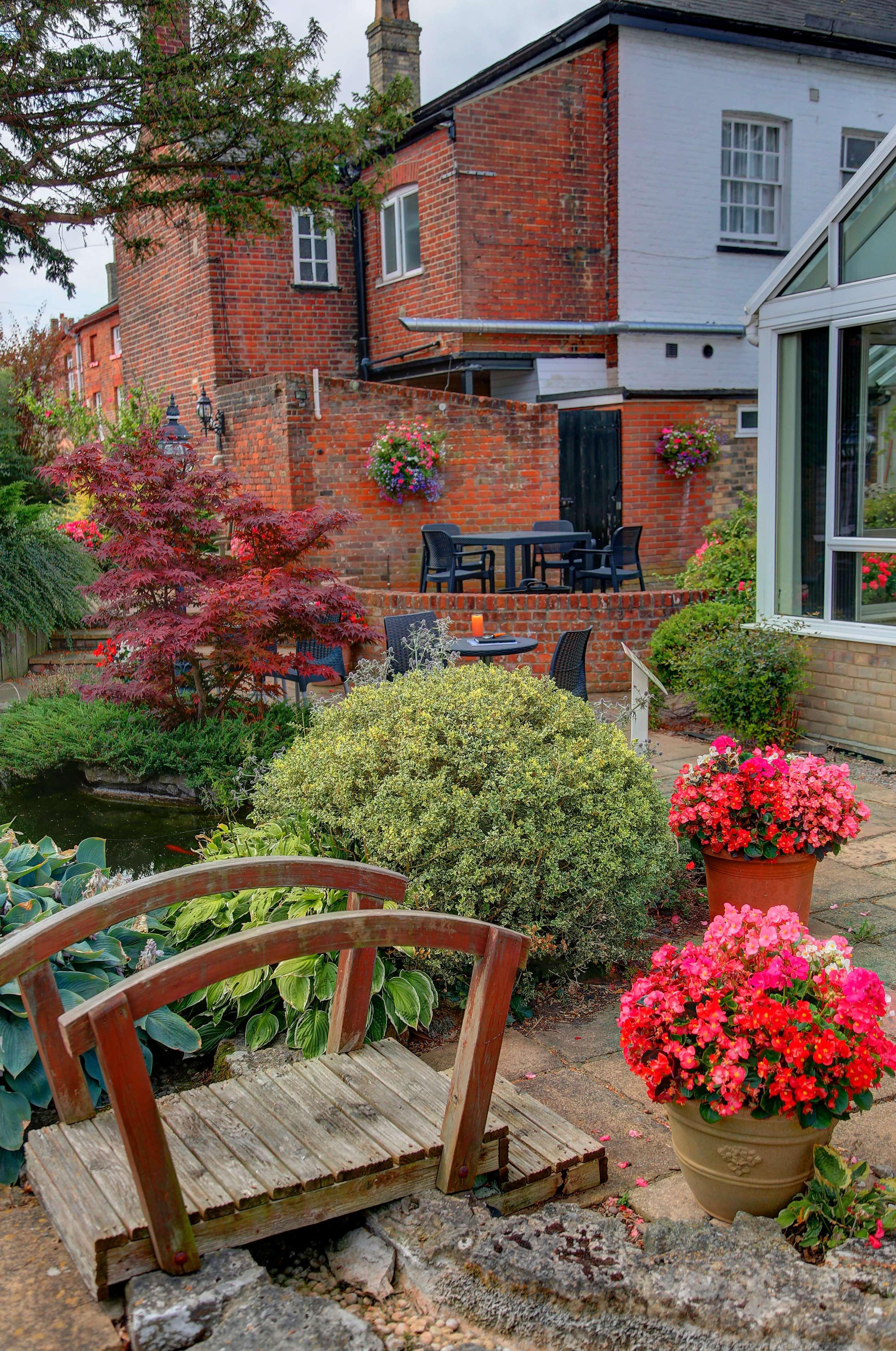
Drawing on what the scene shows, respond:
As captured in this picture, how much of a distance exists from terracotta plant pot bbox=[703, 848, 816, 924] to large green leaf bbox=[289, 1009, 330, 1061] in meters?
1.66

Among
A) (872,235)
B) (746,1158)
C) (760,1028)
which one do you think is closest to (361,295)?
(872,235)

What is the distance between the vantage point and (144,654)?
729 cm

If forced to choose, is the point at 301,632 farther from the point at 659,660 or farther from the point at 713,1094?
the point at 713,1094

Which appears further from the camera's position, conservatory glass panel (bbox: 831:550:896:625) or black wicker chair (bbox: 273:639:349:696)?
black wicker chair (bbox: 273:639:349:696)

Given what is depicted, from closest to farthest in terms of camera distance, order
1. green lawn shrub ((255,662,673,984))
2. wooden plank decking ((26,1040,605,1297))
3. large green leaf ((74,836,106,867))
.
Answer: wooden plank decking ((26,1040,605,1297)), green lawn shrub ((255,662,673,984)), large green leaf ((74,836,106,867))

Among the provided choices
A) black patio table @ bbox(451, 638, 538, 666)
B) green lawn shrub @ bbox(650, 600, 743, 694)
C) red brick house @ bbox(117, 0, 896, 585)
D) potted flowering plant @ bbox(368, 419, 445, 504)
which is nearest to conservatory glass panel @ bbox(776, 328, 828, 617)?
green lawn shrub @ bbox(650, 600, 743, 694)

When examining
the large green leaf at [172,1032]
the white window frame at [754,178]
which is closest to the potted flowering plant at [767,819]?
the large green leaf at [172,1032]

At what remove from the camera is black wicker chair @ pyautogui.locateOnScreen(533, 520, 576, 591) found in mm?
12078

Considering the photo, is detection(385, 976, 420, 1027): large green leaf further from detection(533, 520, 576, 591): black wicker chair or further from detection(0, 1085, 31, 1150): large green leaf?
detection(533, 520, 576, 591): black wicker chair

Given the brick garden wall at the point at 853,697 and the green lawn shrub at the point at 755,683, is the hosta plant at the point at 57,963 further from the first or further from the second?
the brick garden wall at the point at 853,697

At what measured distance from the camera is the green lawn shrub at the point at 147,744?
6992mm

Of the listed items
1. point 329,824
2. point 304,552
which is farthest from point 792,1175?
point 304,552

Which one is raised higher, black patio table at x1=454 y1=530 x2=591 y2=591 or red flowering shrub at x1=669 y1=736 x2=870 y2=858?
black patio table at x1=454 y1=530 x2=591 y2=591

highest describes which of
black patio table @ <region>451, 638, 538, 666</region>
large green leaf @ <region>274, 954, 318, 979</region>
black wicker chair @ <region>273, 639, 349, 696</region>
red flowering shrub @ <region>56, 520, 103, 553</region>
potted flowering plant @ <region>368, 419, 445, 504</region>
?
potted flowering plant @ <region>368, 419, 445, 504</region>
